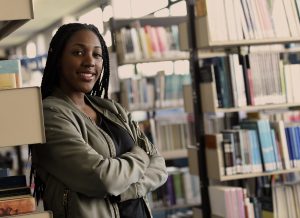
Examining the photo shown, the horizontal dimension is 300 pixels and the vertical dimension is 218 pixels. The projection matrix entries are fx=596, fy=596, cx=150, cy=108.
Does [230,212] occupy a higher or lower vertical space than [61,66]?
lower

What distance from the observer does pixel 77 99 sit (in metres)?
2.23

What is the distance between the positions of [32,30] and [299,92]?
1272cm

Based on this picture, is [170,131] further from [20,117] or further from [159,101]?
[20,117]

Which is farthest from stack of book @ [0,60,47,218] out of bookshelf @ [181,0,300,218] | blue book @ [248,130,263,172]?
blue book @ [248,130,263,172]

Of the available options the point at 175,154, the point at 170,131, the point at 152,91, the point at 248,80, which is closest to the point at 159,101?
the point at 152,91

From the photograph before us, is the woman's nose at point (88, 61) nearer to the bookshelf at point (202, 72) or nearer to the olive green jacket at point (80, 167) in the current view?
the olive green jacket at point (80, 167)

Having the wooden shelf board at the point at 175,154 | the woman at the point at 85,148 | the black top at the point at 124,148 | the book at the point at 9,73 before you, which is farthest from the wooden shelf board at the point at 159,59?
the book at the point at 9,73

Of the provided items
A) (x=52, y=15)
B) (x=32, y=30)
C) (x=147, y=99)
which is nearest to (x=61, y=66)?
(x=147, y=99)

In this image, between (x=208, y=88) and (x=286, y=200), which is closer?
(x=208, y=88)

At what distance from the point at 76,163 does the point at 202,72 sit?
73.4 inches

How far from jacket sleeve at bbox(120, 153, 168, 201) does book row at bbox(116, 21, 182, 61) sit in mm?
3143

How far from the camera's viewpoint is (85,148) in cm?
200

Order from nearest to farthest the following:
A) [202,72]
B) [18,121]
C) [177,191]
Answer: [18,121] → [202,72] → [177,191]

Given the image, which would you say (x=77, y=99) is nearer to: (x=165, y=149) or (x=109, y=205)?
(x=109, y=205)
